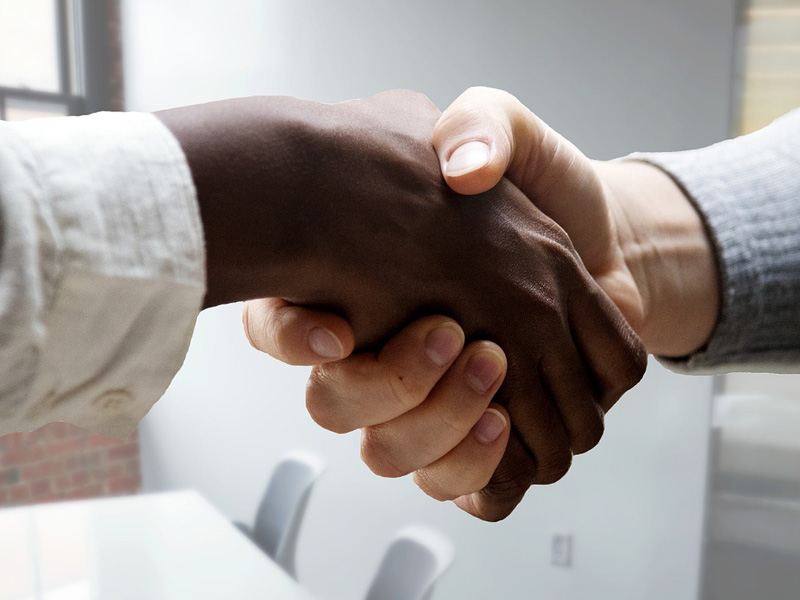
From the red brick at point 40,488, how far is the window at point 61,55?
1.67m

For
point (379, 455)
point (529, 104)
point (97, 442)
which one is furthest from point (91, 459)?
point (379, 455)

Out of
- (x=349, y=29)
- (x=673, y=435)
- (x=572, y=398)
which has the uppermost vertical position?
(x=349, y=29)

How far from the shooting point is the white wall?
1.86 metres

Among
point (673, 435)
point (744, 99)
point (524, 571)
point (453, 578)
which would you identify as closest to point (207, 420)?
point (453, 578)

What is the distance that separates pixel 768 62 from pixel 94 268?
1726mm

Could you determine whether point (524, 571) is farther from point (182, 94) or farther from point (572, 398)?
point (182, 94)

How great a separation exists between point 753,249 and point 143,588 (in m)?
1.54

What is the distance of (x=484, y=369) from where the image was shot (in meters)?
0.67

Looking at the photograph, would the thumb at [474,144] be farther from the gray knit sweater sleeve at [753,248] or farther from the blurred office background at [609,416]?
the blurred office background at [609,416]

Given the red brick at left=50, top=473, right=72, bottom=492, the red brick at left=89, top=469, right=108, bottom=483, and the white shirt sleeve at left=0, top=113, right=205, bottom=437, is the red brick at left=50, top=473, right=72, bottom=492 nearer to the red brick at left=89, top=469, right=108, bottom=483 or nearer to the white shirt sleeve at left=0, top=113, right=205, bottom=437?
the red brick at left=89, top=469, right=108, bottom=483

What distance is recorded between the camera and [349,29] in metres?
2.48

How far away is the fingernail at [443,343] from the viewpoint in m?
0.65

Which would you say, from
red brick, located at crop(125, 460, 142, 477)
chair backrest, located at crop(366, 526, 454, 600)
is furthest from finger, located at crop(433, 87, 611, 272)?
red brick, located at crop(125, 460, 142, 477)

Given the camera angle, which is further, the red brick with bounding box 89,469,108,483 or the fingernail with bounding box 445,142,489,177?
the red brick with bounding box 89,469,108,483
